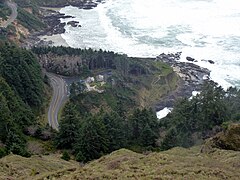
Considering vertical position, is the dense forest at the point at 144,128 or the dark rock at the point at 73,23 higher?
the dense forest at the point at 144,128

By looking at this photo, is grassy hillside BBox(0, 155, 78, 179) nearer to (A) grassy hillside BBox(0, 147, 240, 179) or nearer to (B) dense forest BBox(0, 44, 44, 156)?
(A) grassy hillside BBox(0, 147, 240, 179)

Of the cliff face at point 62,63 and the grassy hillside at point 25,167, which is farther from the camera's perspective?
the cliff face at point 62,63

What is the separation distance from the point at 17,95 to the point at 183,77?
1745 inches

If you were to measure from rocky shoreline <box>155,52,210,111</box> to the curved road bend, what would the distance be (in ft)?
65.7

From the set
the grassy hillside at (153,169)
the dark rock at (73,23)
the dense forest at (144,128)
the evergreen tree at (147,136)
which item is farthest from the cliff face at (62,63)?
the grassy hillside at (153,169)

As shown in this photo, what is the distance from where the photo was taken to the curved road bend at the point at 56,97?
67375mm

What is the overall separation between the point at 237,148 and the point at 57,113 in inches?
1709

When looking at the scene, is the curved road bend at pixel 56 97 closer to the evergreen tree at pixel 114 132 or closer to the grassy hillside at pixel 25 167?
the evergreen tree at pixel 114 132

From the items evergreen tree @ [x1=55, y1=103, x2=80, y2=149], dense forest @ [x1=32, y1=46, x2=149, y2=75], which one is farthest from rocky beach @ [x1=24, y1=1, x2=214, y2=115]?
evergreen tree @ [x1=55, y1=103, x2=80, y2=149]

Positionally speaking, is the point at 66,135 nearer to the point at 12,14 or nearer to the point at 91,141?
the point at 91,141

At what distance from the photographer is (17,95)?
63094 millimetres

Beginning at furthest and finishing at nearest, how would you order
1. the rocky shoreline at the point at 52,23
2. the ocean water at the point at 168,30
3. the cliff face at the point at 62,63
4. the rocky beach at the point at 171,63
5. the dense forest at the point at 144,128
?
Result: 1. the rocky shoreline at the point at 52,23
2. the ocean water at the point at 168,30
3. the rocky beach at the point at 171,63
4. the cliff face at the point at 62,63
5. the dense forest at the point at 144,128

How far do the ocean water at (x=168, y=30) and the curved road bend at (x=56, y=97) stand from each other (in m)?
27.6

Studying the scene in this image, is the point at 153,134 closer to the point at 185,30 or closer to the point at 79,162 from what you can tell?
the point at 79,162
